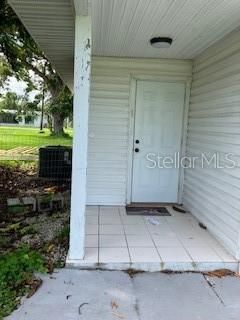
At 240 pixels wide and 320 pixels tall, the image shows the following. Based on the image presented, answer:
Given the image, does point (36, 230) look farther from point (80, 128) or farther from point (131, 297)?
point (131, 297)

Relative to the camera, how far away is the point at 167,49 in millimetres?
4340

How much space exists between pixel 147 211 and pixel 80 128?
7.45ft

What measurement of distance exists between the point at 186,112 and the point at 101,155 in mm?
1485

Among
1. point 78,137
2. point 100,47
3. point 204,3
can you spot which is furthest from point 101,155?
point 204,3

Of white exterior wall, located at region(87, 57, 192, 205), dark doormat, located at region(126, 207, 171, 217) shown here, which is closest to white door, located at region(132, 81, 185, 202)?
white exterior wall, located at region(87, 57, 192, 205)

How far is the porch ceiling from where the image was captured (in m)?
2.86

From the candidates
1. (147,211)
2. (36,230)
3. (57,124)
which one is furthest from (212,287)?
(57,124)

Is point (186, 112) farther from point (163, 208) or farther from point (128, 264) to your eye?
point (128, 264)

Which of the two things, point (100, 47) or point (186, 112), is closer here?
point (100, 47)

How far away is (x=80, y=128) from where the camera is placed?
2.97 meters

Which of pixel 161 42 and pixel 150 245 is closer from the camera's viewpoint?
pixel 150 245

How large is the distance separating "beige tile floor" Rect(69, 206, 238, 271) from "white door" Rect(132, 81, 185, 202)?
27.5 inches

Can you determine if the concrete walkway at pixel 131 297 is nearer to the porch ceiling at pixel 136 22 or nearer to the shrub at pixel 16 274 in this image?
the shrub at pixel 16 274

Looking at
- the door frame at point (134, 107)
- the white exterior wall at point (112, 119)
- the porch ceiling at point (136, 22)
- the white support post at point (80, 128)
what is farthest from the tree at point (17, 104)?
the white support post at point (80, 128)
